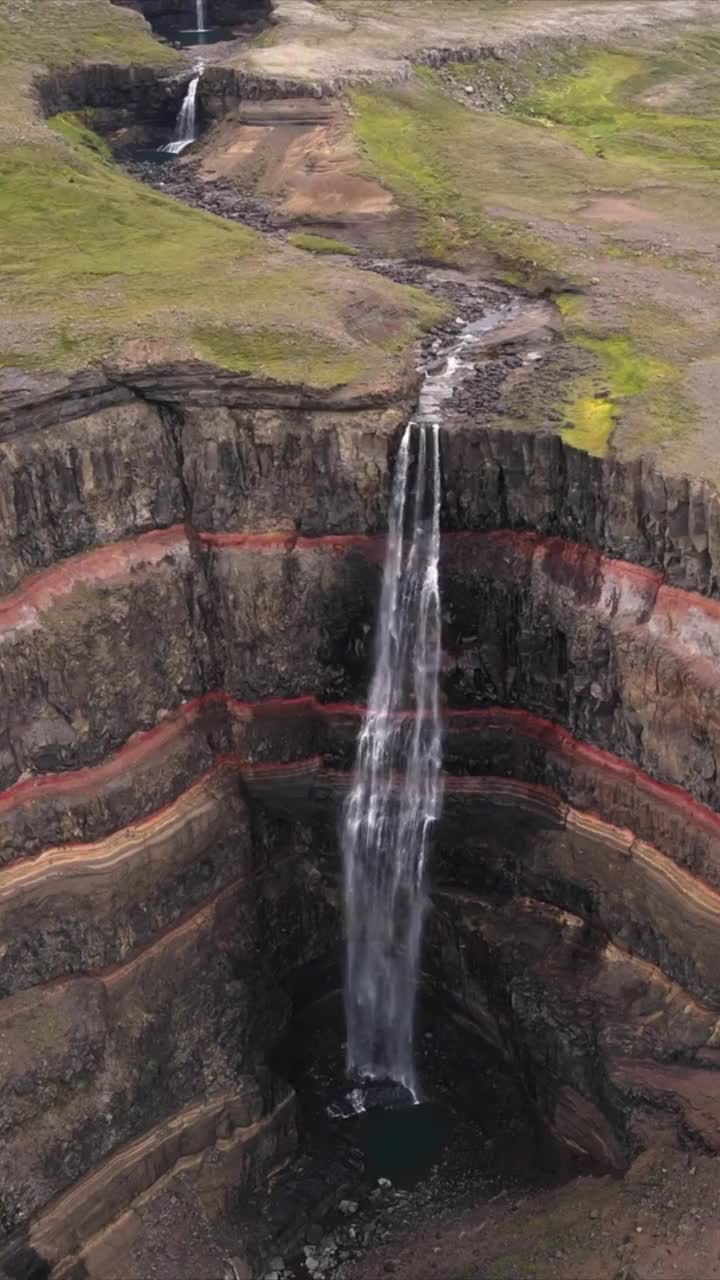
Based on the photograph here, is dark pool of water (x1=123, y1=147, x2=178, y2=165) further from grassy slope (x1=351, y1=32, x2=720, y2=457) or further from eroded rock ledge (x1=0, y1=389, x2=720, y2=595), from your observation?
eroded rock ledge (x1=0, y1=389, x2=720, y2=595)

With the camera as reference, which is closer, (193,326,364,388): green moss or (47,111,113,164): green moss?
(193,326,364,388): green moss

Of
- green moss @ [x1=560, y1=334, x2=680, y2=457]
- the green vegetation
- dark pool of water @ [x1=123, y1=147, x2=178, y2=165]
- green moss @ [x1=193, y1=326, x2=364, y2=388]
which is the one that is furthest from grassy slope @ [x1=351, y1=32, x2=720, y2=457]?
dark pool of water @ [x1=123, y1=147, x2=178, y2=165]

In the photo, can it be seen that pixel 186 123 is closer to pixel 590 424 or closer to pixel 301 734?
pixel 590 424

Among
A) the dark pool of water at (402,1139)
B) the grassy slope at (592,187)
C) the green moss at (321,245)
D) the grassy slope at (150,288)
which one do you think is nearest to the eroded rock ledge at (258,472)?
the grassy slope at (150,288)

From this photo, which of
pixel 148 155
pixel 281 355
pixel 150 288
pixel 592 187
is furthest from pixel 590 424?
pixel 148 155

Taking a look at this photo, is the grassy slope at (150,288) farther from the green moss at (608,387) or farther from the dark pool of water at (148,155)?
the dark pool of water at (148,155)

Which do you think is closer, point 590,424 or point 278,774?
point 590,424
